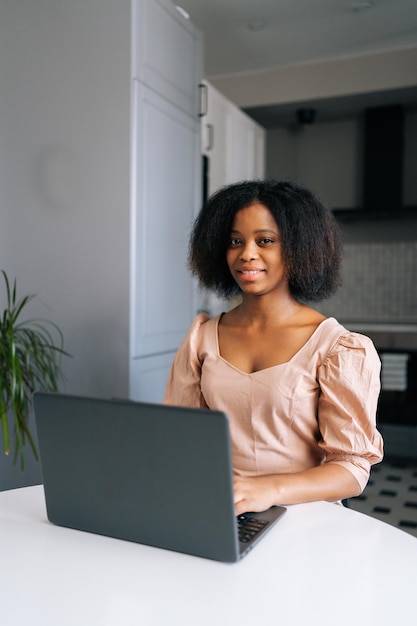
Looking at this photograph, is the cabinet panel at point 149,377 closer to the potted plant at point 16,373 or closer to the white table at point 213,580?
the potted plant at point 16,373

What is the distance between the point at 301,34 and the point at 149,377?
258 cm

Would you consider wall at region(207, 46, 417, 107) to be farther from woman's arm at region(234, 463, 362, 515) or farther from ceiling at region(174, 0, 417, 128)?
woman's arm at region(234, 463, 362, 515)

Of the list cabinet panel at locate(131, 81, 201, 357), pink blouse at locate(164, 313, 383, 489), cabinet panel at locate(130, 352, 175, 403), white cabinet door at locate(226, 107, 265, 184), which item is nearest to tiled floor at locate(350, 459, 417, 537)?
cabinet panel at locate(130, 352, 175, 403)

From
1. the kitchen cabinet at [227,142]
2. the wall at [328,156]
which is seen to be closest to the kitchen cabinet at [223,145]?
the kitchen cabinet at [227,142]

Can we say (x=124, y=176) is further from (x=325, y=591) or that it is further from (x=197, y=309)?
(x=325, y=591)

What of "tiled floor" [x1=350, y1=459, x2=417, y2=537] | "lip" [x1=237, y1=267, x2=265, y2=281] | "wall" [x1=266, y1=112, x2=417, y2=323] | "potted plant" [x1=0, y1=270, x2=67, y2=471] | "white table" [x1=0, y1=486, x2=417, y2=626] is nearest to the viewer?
"white table" [x1=0, y1=486, x2=417, y2=626]

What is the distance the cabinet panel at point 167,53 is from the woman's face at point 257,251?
127cm

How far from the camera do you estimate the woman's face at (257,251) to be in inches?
56.5

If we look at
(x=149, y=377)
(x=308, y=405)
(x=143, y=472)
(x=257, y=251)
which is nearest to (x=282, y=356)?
(x=308, y=405)

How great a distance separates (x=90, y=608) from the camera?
79 cm

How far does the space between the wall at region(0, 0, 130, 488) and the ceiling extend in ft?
3.99

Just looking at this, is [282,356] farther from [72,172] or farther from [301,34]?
[301,34]

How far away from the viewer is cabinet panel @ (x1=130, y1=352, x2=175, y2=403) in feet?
8.23

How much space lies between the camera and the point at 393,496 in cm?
344
